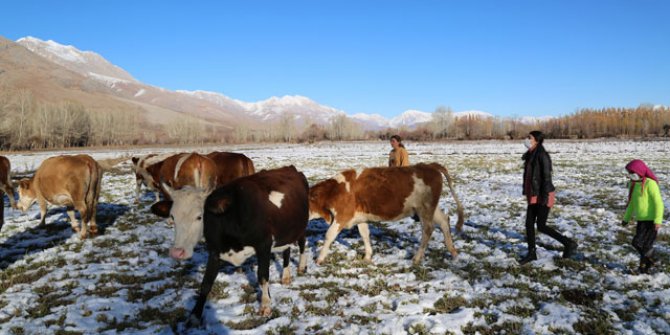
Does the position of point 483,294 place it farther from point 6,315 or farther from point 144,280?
point 6,315

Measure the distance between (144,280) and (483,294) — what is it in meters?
5.91

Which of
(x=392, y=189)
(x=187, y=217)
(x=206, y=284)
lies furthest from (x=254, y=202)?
(x=392, y=189)

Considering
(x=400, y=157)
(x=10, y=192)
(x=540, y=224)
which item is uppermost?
(x=400, y=157)

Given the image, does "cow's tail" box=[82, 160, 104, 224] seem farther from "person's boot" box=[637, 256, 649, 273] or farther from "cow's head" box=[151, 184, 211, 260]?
"person's boot" box=[637, 256, 649, 273]

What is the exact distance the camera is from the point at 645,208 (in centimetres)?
659

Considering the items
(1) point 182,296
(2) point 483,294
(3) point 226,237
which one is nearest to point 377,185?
(2) point 483,294

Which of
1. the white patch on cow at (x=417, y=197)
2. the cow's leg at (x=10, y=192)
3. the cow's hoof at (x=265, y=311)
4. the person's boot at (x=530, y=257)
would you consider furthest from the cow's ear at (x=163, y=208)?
the cow's leg at (x=10, y=192)

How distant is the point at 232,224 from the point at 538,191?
5.69m

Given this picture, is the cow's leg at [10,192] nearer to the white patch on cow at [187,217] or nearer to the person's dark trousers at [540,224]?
the white patch on cow at [187,217]

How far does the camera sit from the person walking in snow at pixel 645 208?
21.3 ft

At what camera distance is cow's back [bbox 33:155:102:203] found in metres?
9.48

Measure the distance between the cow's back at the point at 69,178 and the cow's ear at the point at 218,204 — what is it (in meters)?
6.62

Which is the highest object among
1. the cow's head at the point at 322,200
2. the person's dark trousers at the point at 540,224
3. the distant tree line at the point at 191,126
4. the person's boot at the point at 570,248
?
the distant tree line at the point at 191,126

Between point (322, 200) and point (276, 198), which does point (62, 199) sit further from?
point (276, 198)
